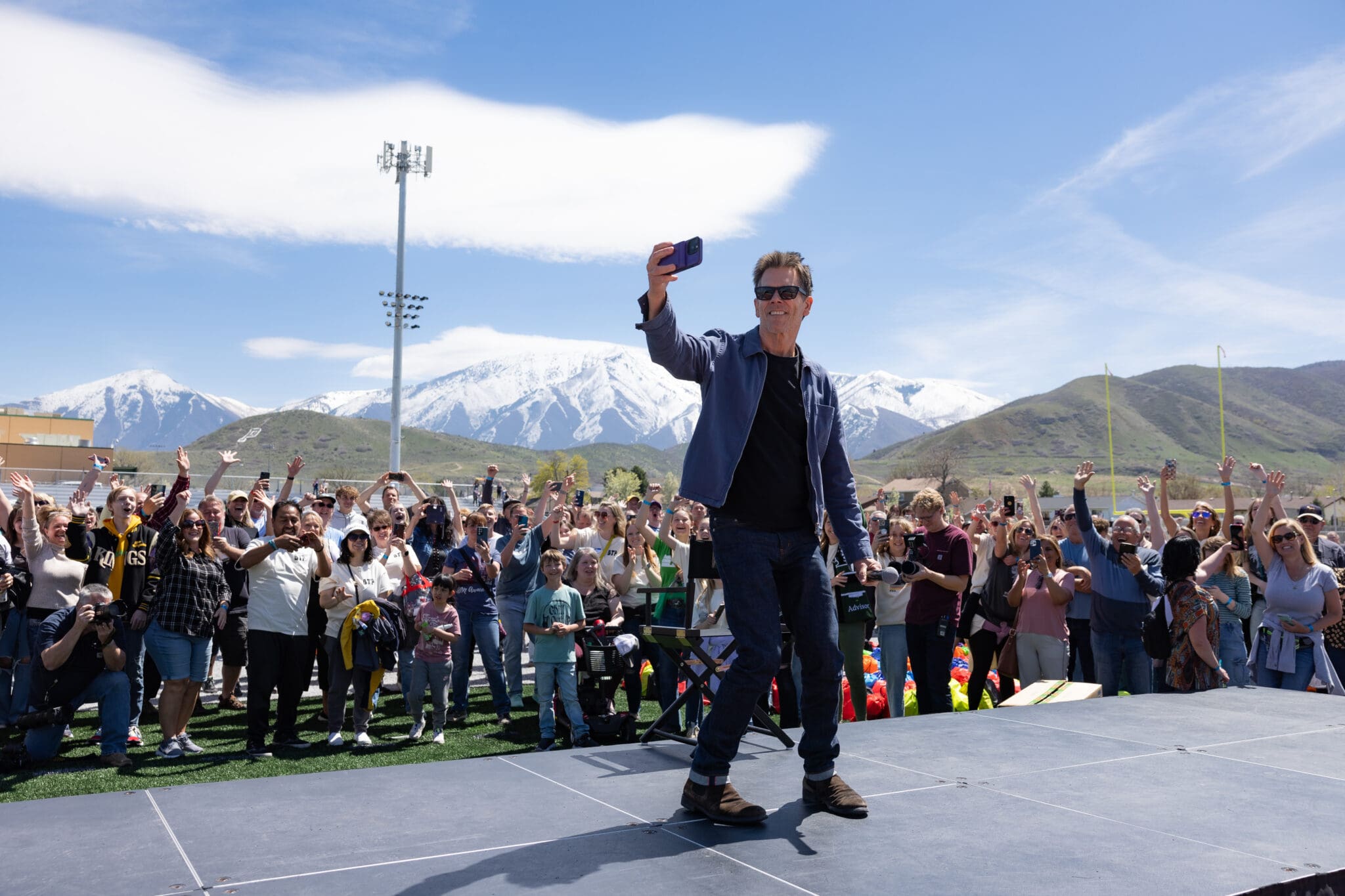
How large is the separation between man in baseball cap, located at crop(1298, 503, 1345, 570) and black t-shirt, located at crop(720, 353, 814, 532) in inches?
280

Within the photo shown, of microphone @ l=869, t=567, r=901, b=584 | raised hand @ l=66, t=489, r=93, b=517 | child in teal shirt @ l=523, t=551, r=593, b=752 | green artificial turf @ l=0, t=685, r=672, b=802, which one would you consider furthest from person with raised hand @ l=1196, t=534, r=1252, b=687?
raised hand @ l=66, t=489, r=93, b=517

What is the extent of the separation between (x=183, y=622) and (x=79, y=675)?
747 mm

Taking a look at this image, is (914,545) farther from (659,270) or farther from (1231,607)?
(659,270)

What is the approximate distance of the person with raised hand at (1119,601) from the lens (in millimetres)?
7699

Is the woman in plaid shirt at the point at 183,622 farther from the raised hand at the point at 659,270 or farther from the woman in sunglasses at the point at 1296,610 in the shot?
the woman in sunglasses at the point at 1296,610

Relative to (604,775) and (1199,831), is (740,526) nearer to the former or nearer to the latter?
(604,775)

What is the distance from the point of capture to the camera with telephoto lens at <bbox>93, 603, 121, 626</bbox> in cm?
711

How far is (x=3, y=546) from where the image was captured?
808 cm

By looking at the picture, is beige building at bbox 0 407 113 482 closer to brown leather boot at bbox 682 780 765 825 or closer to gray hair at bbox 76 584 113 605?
gray hair at bbox 76 584 113 605

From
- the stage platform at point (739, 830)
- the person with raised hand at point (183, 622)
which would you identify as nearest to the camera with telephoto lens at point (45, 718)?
the person with raised hand at point (183, 622)

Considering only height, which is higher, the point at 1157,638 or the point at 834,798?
the point at 1157,638

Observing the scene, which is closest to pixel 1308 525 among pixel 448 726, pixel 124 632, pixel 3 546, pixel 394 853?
pixel 448 726

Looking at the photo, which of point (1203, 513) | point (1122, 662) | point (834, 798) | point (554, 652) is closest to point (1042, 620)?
point (1122, 662)

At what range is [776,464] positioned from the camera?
3756mm
